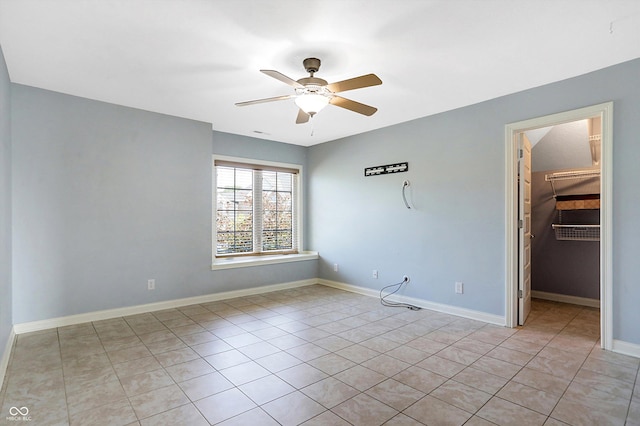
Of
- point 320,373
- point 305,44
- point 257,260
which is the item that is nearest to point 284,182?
point 257,260

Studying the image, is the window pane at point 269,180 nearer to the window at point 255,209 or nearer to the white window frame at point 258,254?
the window at point 255,209

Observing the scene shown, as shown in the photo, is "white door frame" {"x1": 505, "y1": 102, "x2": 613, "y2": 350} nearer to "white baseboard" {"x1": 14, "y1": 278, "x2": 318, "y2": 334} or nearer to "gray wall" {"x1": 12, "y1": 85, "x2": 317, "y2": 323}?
"white baseboard" {"x1": 14, "y1": 278, "x2": 318, "y2": 334}

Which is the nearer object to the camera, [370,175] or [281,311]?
[281,311]

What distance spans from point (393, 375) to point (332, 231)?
320 cm

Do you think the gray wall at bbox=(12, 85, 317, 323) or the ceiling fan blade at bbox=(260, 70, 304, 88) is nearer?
the ceiling fan blade at bbox=(260, 70, 304, 88)

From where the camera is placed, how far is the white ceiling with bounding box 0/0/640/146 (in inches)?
80.3

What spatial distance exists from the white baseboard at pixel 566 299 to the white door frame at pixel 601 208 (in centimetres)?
162

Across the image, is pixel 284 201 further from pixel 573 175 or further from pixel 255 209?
pixel 573 175

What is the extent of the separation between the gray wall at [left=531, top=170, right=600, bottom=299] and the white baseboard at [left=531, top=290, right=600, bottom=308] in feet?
0.15

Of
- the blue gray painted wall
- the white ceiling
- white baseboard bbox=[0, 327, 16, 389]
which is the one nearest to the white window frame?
the blue gray painted wall

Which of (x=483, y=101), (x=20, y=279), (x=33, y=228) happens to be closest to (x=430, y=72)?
(x=483, y=101)

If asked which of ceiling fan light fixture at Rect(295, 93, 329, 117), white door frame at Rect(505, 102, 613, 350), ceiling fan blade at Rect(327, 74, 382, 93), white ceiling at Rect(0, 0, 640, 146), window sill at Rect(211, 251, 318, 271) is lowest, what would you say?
window sill at Rect(211, 251, 318, 271)

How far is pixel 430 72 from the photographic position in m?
2.91

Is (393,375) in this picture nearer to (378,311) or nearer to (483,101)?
(378,311)
